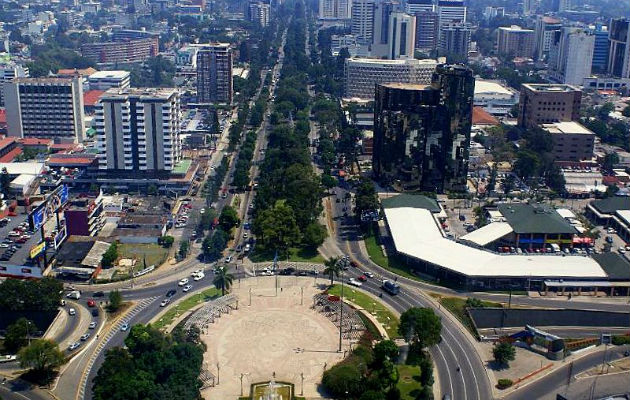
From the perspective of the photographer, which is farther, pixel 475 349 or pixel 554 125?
pixel 554 125

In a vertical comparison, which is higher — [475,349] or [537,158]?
[537,158]

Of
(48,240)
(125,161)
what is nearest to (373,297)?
(48,240)

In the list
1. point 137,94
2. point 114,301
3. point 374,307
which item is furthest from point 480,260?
point 137,94

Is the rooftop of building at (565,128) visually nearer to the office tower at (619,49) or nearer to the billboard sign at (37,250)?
the office tower at (619,49)

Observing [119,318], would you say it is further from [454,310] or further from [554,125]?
[554,125]

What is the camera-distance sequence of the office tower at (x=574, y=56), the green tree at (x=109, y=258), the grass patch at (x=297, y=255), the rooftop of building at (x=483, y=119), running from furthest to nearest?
the office tower at (x=574, y=56) → the rooftop of building at (x=483, y=119) → the grass patch at (x=297, y=255) → the green tree at (x=109, y=258)

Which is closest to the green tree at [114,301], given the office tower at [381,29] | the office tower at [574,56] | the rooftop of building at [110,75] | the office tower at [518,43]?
the rooftop of building at [110,75]
